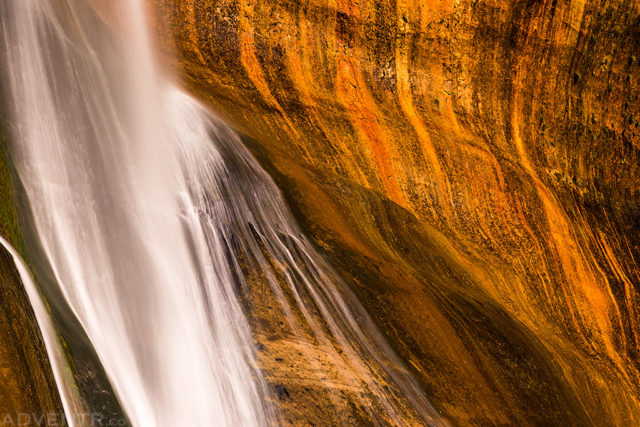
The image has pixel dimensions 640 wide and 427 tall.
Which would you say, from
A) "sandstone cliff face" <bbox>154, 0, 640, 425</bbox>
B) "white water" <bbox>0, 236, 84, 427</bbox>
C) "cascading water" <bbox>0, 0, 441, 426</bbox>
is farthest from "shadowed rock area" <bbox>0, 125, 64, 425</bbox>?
"sandstone cliff face" <bbox>154, 0, 640, 425</bbox>

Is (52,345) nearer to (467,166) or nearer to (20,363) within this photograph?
(20,363)

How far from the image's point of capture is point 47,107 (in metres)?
4.63

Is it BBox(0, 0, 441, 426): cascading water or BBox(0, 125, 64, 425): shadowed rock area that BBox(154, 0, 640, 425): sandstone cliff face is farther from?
BBox(0, 125, 64, 425): shadowed rock area

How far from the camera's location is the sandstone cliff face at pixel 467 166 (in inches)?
143

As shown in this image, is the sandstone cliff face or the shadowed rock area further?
the sandstone cliff face

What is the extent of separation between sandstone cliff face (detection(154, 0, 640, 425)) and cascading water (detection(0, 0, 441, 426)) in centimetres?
36

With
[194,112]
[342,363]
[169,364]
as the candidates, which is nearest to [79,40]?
[194,112]

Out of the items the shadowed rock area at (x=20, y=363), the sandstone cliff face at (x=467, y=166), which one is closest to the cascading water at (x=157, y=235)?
the sandstone cliff face at (x=467, y=166)

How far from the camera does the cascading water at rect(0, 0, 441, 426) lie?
4.11 metres

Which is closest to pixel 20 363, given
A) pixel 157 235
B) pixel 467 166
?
pixel 157 235

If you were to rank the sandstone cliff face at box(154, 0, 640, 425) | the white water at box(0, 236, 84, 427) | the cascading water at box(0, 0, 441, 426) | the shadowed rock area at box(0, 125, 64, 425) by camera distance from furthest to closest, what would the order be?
the cascading water at box(0, 0, 441, 426) → the sandstone cliff face at box(154, 0, 640, 425) → the white water at box(0, 236, 84, 427) → the shadowed rock area at box(0, 125, 64, 425)

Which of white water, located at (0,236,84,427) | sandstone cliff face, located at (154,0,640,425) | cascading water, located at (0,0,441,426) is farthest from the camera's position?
cascading water, located at (0,0,441,426)

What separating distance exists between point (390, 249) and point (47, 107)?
3.51m

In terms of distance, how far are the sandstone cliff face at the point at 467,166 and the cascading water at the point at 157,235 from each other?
357mm
